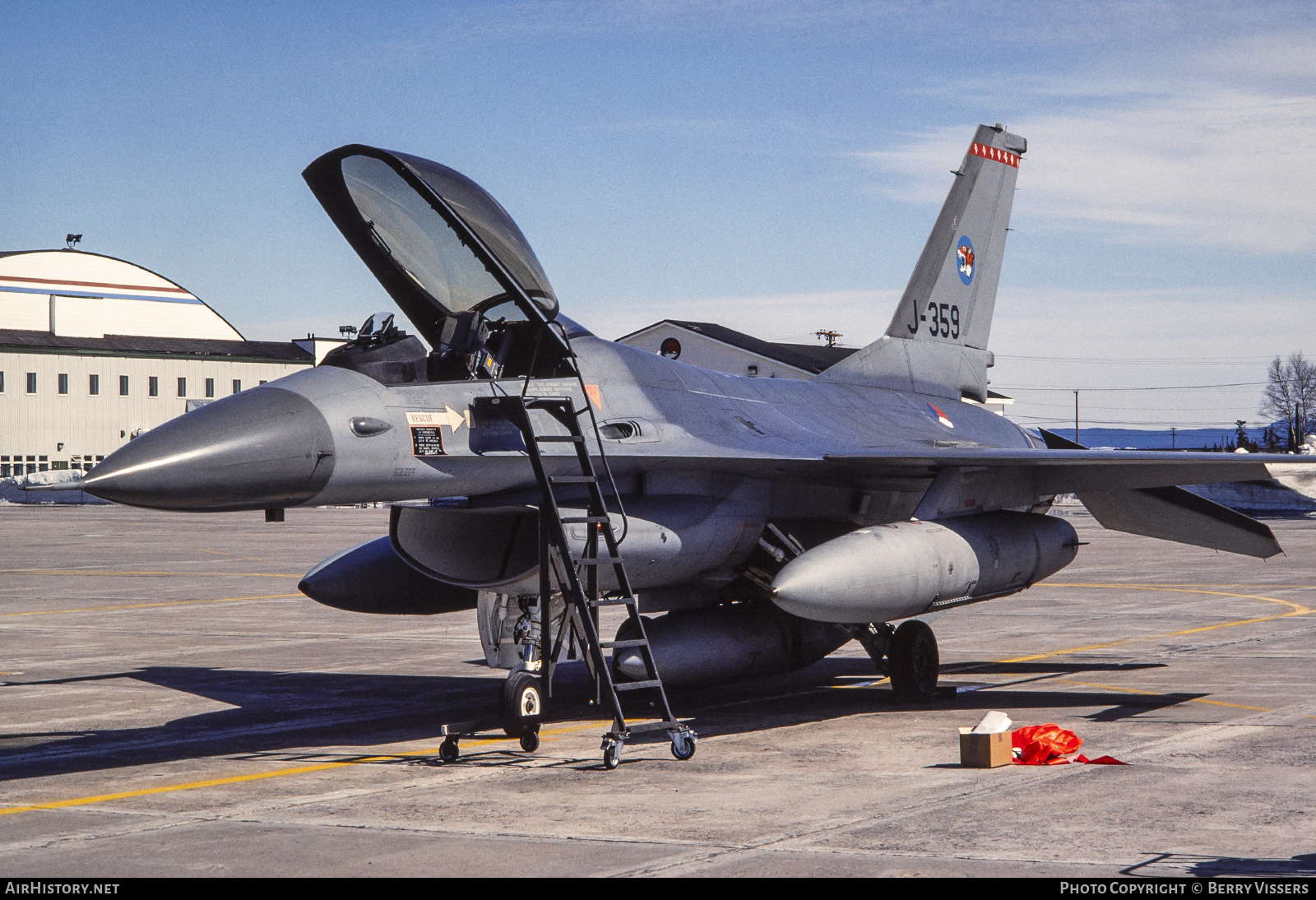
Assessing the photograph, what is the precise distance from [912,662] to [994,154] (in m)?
6.56

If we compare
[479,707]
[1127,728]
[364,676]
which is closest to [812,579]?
[1127,728]

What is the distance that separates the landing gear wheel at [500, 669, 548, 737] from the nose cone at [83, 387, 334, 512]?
2006 millimetres

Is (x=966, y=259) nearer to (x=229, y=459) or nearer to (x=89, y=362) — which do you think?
(x=229, y=459)

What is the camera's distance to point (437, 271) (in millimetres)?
9461

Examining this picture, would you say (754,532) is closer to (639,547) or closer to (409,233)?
(639,547)

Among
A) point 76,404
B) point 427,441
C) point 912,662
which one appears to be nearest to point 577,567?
point 427,441

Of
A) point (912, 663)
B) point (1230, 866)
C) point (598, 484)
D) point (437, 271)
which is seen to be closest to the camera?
point (1230, 866)

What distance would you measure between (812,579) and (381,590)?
12.8 ft

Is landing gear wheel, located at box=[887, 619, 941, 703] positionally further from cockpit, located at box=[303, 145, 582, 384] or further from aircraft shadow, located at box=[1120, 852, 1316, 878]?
aircraft shadow, located at box=[1120, 852, 1316, 878]

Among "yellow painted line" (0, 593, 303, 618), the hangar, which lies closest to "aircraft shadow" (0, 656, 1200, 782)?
"yellow painted line" (0, 593, 303, 618)

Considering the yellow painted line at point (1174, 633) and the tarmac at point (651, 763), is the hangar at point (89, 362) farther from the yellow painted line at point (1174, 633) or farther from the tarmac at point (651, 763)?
the tarmac at point (651, 763)

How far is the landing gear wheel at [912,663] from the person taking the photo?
11945 millimetres

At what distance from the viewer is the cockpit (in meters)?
9.02

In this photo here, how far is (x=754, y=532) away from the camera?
37.1 ft
